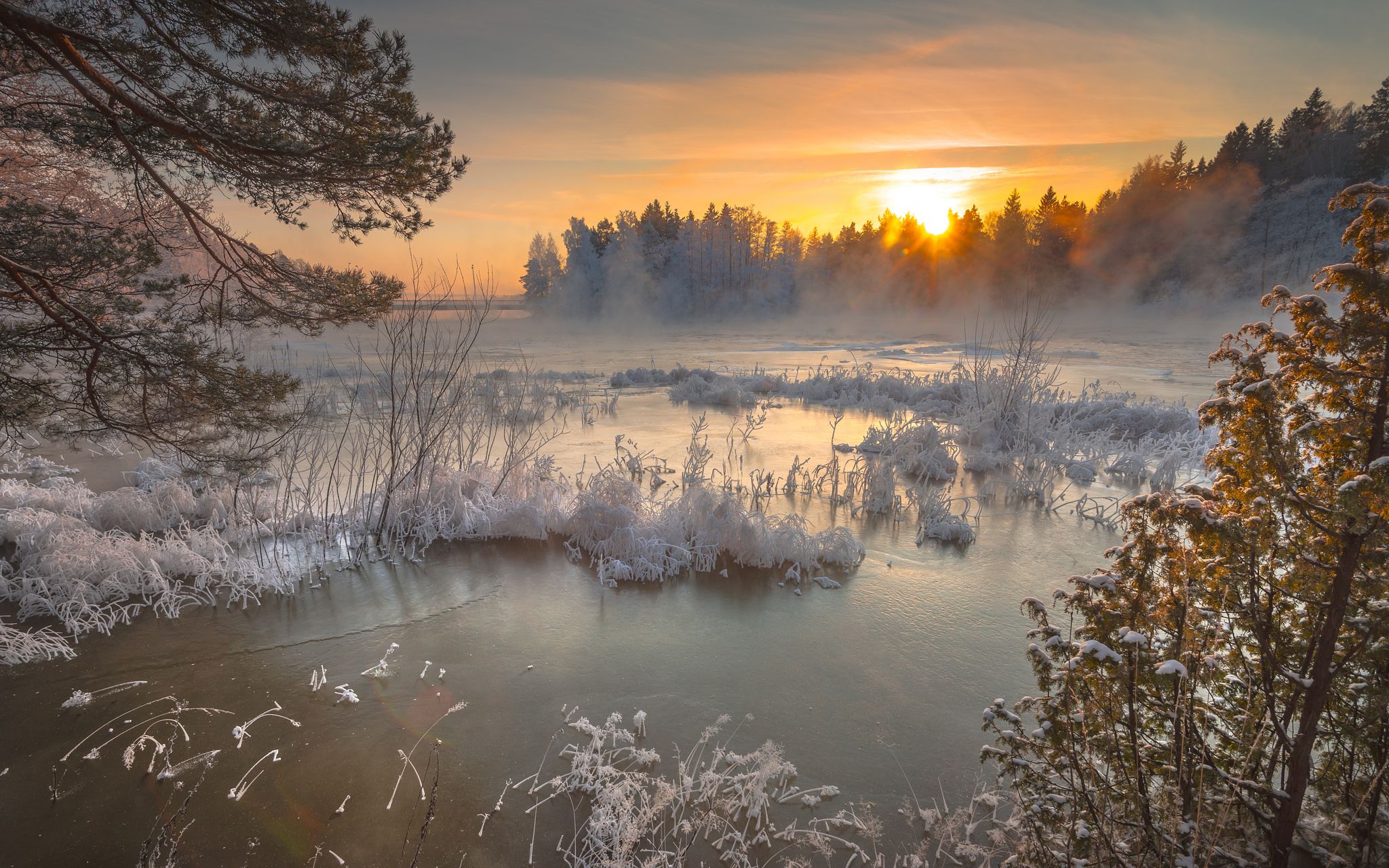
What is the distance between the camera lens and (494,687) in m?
4.62

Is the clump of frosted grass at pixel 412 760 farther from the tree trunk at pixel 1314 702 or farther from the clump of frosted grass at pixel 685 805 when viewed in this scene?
the tree trunk at pixel 1314 702

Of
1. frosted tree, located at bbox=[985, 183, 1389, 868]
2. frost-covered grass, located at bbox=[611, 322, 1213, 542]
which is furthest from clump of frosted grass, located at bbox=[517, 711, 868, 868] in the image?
frost-covered grass, located at bbox=[611, 322, 1213, 542]

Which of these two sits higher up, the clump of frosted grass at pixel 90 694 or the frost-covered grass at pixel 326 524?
the frost-covered grass at pixel 326 524

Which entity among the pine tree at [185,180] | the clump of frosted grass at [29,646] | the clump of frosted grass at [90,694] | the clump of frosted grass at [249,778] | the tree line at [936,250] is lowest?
the clump of frosted grass at [249,778]

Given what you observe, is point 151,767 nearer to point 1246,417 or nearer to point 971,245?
point 1246,417

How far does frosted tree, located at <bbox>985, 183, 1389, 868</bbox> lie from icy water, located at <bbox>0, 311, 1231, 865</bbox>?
129 centimetres

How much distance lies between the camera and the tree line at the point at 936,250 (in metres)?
41.1

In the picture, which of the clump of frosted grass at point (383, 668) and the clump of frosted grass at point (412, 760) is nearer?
the clump of frosted grass at point (412, 760)

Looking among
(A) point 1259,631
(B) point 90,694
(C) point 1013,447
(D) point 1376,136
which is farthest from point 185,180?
(D) point 1376,136

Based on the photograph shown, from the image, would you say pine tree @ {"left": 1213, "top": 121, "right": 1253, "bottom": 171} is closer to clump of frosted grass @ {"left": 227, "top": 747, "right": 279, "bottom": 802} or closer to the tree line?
the tree line

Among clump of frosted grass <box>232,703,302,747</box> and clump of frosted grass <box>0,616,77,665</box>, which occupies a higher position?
clump of frosted grass <box>0,616,77,665</box>

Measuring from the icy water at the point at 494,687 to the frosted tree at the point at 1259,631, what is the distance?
4.24ft

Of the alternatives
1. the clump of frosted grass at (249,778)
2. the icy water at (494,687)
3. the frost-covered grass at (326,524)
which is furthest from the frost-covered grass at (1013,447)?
the clump of frosted grass at (249,778)

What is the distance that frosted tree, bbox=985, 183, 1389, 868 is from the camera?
7.04ft
